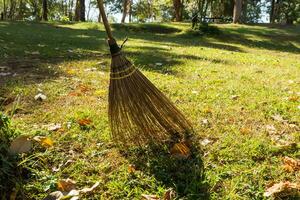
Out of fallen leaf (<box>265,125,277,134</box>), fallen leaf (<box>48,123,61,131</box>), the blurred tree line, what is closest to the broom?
fallen leaf (<box>48,123,61,131</box>)

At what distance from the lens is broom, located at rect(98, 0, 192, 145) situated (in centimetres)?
283

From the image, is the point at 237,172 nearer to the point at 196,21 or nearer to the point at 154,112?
the point at 154,112

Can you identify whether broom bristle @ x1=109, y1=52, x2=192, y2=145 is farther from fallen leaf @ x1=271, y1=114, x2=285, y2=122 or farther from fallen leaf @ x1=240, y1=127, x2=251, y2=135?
fallen leaf @ x1=271, y1=114, x2=285, y2=122

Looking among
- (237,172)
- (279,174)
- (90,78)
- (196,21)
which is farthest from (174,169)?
(196,21)

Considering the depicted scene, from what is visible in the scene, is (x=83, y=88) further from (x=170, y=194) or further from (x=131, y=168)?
(x=170, y=194)

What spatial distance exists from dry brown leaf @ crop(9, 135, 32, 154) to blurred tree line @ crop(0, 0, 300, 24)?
906 inches

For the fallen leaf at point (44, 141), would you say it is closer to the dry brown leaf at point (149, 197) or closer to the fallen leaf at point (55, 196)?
the fallen leaf at point (55, 196)

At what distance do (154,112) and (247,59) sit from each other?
531 centimetres

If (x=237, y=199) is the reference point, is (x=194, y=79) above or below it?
above

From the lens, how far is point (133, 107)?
2838 millimetres

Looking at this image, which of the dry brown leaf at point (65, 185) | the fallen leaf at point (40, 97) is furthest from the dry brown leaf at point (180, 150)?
the fallen leaf at point (40, 97)

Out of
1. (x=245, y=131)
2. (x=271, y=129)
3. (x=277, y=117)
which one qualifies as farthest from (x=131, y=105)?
(x=277, y=117)

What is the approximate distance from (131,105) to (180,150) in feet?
1.73

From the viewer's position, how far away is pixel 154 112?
114 inches
